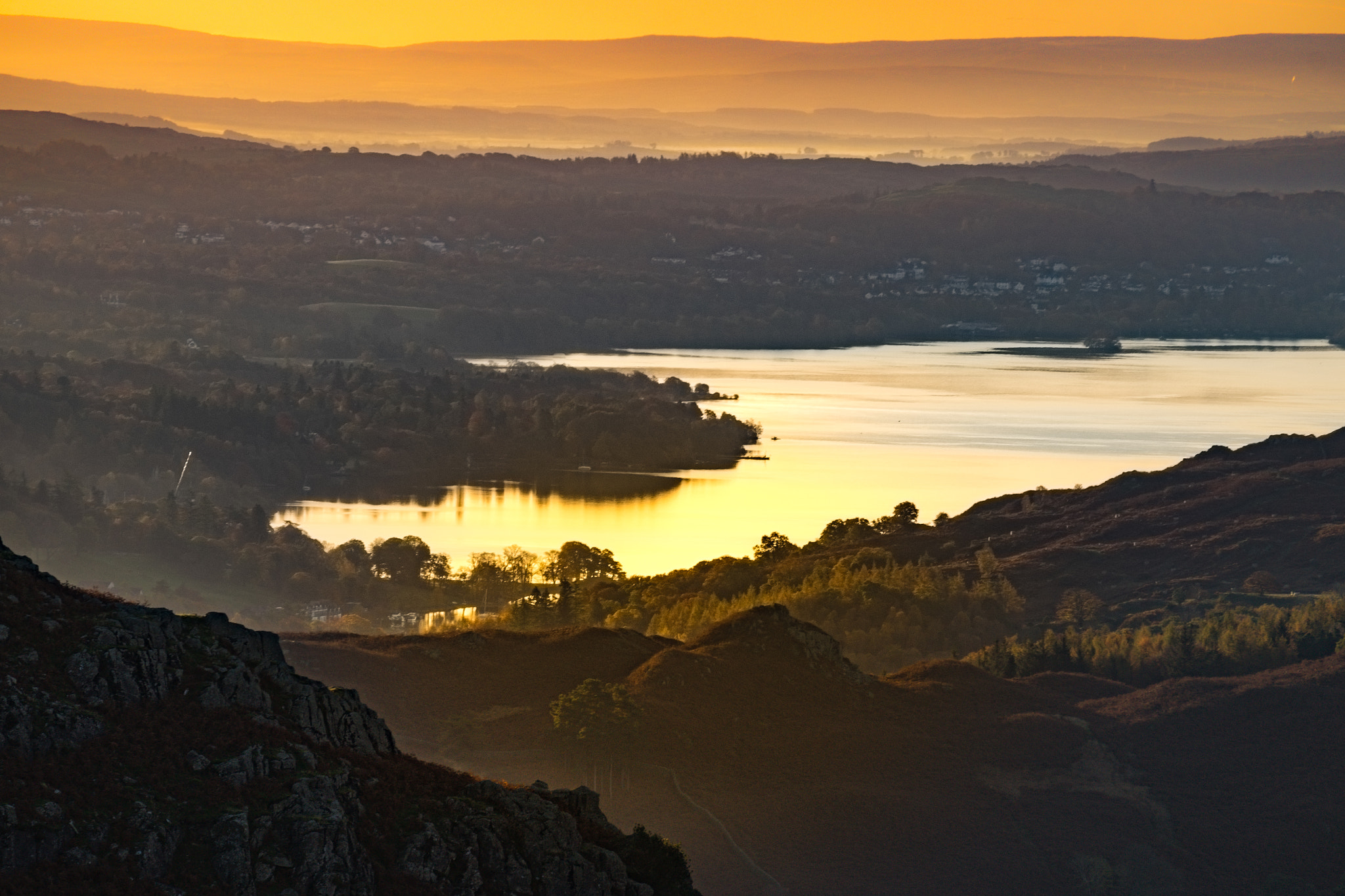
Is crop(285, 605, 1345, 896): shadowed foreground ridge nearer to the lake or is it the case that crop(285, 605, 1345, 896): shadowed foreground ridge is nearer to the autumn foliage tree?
the autumn foliage tree

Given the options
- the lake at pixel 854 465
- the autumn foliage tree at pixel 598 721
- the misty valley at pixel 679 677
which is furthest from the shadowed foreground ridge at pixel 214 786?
the lake at pixel 854 465

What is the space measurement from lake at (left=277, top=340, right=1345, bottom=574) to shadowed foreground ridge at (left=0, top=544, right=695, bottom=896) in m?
57.1

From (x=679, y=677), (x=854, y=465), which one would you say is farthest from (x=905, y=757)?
(x=854, y=465)

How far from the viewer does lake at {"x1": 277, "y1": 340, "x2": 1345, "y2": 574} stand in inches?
3819

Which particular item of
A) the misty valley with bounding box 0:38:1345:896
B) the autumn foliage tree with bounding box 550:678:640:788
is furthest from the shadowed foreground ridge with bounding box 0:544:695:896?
the autumn foliage tree with bounding box 550:678:640:788

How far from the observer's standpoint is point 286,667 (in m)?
24.0

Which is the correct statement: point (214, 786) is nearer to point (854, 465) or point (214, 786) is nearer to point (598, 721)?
point (598, 721)

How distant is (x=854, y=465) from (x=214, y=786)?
101 m

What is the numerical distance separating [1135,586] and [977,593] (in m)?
6.18

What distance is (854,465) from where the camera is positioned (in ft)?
398

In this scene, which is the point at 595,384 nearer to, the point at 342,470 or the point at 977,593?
the point at 342,470

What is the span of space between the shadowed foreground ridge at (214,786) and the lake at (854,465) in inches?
2247

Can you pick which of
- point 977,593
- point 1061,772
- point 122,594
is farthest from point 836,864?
point 122,594

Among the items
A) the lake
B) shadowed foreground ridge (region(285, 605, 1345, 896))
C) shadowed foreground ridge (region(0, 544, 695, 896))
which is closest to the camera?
shadowed foreground ridge (region(0, 544, 695, 896))
